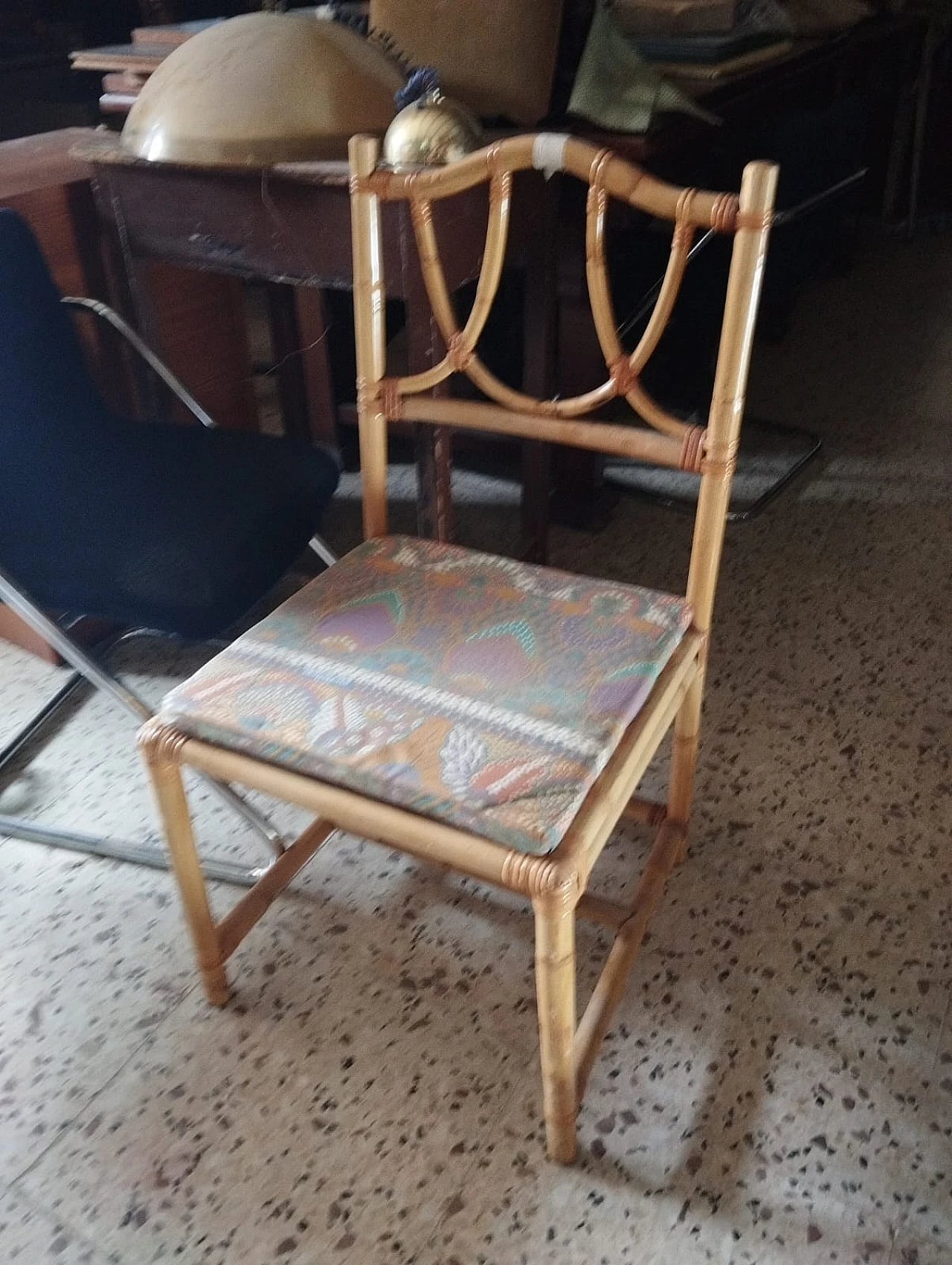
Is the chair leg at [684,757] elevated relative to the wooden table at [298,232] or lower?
lower

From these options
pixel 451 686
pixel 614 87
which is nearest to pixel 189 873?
pixel 451 686

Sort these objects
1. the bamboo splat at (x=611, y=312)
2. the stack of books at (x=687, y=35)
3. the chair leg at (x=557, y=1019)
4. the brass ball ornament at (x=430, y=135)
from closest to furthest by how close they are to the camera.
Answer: the chair leg at (x=557, y=1019)
the bamboo splat at (x=611, y=312)
the brass ball ornament at (x=430, y=135)
the stack of books at (x=687, y=35)

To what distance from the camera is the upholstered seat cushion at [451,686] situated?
822 mm

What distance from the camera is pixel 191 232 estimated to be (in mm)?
1386

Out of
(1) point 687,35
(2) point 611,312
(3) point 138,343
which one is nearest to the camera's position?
(2) point 611,312

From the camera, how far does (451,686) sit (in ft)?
3.00

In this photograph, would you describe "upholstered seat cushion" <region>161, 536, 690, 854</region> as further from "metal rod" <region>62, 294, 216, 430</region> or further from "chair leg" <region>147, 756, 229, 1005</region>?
"metal rod" <region>62, 294, 216, 430</region>

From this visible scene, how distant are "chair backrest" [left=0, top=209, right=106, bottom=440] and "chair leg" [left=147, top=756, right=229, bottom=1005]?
1.90ft

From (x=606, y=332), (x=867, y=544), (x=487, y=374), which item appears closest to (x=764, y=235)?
(x=606, y=332)

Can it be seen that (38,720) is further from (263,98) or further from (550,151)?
(550,151)

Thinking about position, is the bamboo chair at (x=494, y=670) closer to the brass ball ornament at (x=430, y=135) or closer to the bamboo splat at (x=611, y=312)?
the bamboo splat at (x=611, y=312)

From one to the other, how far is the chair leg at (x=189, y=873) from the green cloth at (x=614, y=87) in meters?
1.22

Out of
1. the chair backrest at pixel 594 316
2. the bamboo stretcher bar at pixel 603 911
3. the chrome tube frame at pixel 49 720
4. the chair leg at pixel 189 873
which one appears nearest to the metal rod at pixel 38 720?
the chrome tube frame at pixel 49 720

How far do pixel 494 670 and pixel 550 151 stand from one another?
0.48 metres
